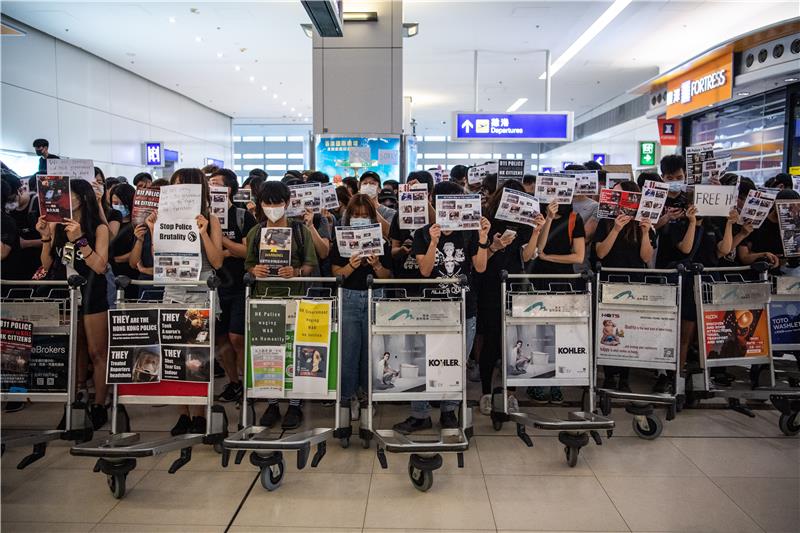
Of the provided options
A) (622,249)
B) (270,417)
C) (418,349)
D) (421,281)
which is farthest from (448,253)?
(270,417)

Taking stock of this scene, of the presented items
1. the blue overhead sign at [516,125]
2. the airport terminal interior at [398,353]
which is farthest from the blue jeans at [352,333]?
the blue overhead sign at [516,125]

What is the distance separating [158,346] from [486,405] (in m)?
2.33

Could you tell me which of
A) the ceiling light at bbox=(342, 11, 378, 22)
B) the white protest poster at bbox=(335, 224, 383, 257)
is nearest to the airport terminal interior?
the white protest poster at bbox=(335, 224, 383, 257)

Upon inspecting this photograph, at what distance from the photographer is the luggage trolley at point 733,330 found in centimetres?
384

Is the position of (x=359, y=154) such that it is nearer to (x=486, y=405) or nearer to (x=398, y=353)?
(x=486, y=405)

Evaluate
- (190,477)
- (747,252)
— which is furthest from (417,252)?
→ (747,252)

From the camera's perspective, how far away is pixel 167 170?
16.7m

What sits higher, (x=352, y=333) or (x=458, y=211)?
(x=458, y=211)

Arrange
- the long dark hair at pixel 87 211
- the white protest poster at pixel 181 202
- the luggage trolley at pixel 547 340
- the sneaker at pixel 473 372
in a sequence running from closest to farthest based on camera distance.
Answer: the white protest poster at pixel 181 202 < the luggage trolley at pixel 547 340 < the long dark hair at pixel 87 211 < the sneaker at pixel 473 372

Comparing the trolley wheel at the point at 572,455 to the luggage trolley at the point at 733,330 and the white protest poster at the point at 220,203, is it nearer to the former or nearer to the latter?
the luggage trolley at the point at 733,330

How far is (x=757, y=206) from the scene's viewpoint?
4375 millimetres

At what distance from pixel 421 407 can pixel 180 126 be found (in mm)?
16418

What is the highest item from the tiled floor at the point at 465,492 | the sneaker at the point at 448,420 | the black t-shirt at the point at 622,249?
the black t-shirt at the point at 622,249

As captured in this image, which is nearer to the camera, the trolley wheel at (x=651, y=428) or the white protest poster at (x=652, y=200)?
the trolley wheel at (x=651, y=428)
